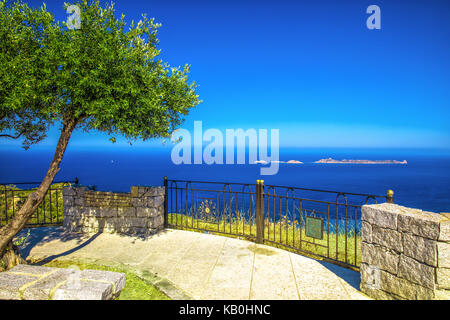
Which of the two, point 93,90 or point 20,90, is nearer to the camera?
point 20,90

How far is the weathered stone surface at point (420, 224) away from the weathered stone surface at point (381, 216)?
0.31 ft

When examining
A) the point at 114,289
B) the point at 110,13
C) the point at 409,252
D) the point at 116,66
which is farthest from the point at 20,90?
the point at 409,252

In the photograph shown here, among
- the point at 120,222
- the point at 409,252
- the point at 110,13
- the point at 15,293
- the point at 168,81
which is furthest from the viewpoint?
the point at 120,222

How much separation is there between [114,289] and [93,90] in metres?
3.57

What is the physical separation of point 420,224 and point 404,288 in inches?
40.3

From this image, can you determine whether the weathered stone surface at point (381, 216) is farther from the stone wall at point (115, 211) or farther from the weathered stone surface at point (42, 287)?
the stone wall at point (115, 211)

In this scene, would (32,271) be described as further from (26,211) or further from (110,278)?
(110,278)

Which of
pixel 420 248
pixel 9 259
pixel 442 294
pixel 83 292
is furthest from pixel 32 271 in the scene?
pixel 442 294

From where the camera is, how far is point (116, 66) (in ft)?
15.4

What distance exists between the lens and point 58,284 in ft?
11.8

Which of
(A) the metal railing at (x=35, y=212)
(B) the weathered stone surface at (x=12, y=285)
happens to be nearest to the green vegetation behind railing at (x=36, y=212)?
(A) the metal railing at (x=35, y=212)

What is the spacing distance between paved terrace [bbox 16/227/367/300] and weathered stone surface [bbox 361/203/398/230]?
1.29 meters

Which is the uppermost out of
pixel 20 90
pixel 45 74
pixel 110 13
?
pixel 110 13
